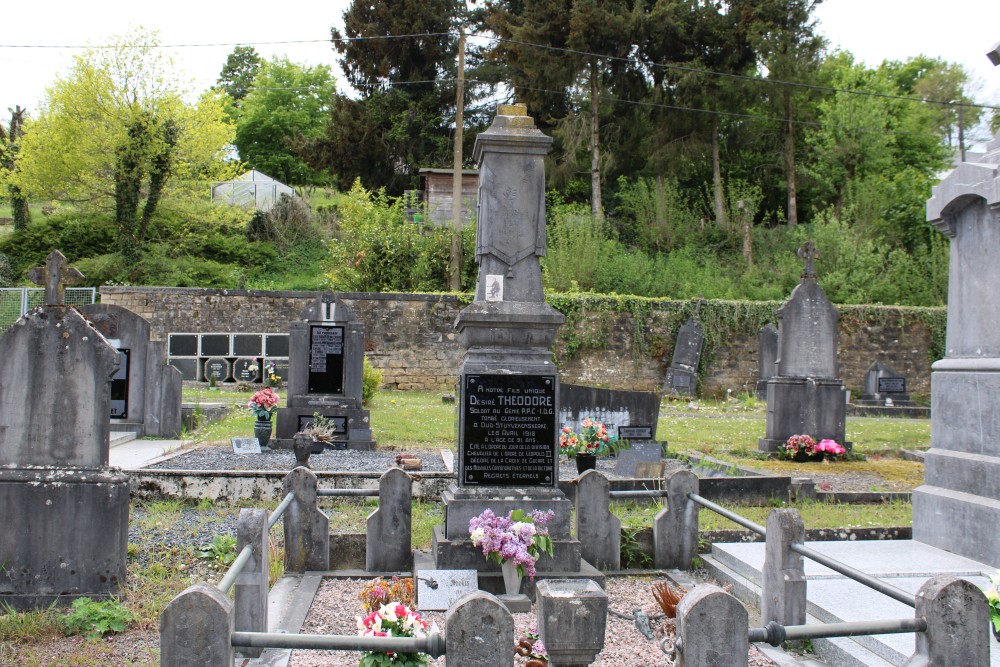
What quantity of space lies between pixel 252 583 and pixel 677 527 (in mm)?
3126

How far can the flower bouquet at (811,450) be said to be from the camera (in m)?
10.8

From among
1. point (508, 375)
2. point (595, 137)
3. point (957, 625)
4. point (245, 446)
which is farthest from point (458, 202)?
point (957, 625)

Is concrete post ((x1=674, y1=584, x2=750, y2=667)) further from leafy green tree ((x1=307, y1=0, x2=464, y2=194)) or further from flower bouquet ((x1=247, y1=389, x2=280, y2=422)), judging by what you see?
leafy green tree ((x1=307, y1=0, x2=464, y2=194))

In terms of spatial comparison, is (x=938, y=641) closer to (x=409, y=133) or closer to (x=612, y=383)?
(x=612, y=383)

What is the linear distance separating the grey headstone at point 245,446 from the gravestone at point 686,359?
13.0 metres

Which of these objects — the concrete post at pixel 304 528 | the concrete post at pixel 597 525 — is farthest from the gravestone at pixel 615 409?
the concrete post at pixel 304 528

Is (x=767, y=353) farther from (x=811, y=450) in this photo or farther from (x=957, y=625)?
(x=957, y=625)

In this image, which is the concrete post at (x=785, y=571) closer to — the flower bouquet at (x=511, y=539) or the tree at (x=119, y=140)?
the flower bouquet at (x=511, y=539)

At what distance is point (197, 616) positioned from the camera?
264cm

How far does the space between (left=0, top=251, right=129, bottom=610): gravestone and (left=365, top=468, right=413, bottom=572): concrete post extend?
155 centimetres

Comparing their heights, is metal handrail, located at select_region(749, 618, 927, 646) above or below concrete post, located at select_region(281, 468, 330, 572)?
above

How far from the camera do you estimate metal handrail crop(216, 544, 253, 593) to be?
3074 mm

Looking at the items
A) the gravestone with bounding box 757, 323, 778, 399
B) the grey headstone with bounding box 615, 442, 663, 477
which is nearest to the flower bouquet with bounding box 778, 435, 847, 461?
the grey headstone with bounding box 615, 442, 663, 477

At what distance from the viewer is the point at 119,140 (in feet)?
86.7
